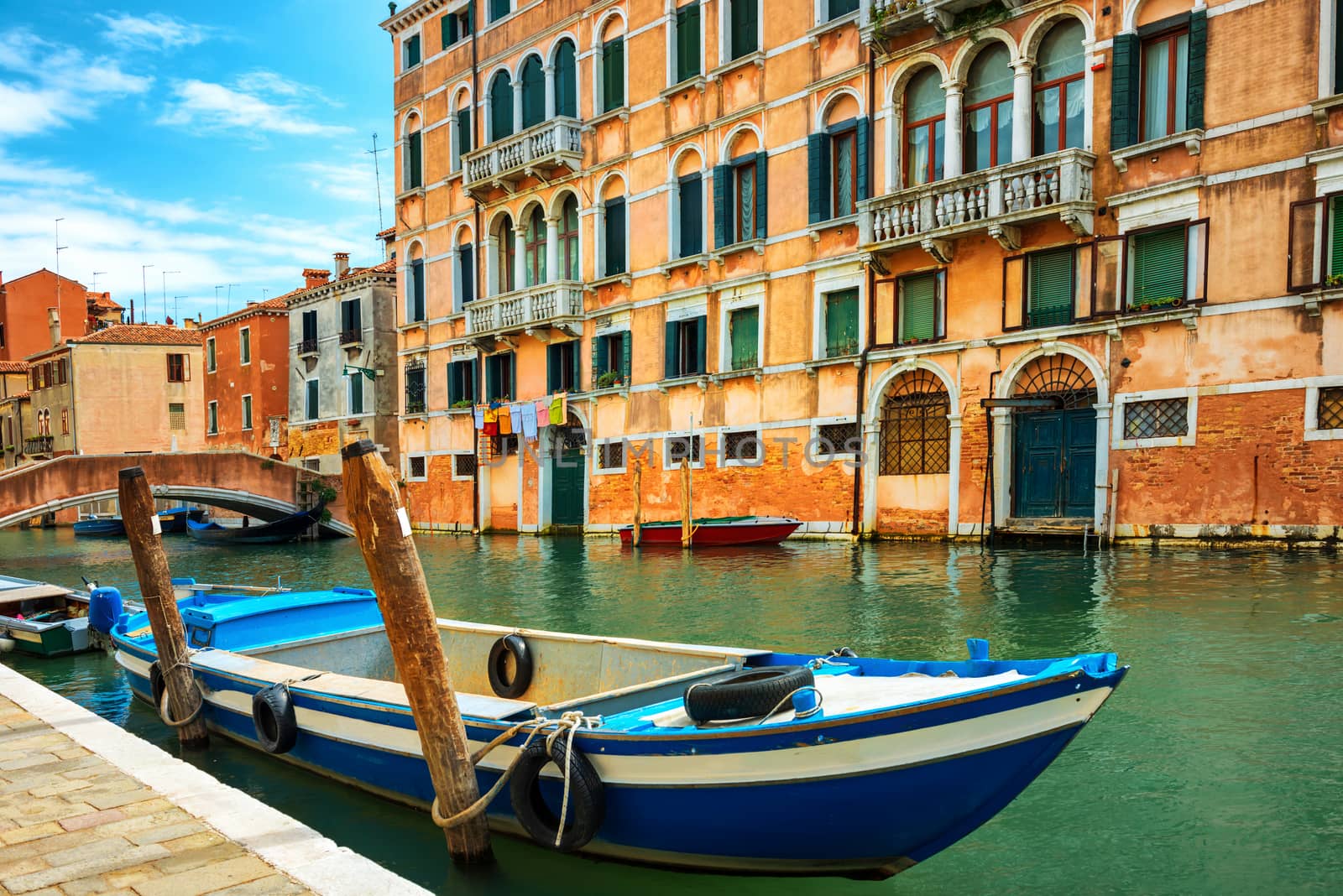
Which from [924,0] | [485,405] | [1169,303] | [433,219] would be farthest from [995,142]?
[433,219]

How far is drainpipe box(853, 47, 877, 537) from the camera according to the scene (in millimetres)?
17391

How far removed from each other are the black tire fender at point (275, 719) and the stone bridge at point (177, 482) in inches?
635

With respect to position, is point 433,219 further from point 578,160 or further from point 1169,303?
point 1169,303

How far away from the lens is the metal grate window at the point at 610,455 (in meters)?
22.3

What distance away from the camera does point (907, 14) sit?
16312 mm

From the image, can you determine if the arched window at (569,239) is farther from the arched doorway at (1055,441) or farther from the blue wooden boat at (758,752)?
the blue wooden boat at (758,752)

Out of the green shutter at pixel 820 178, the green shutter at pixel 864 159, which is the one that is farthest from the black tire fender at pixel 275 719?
the green shutter at pixel 820 178

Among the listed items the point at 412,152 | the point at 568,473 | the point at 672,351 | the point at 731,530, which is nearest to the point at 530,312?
the point at 568,473

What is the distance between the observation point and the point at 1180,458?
13820 millimetres

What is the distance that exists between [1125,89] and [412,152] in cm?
1998

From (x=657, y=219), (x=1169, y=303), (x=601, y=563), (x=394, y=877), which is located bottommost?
(x=601, y=563)

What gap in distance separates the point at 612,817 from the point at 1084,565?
10.4 metres

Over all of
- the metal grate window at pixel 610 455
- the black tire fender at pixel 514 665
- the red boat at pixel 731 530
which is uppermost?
the metal grate window at pixel 610 455

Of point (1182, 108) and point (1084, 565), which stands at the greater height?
point (1182, 108)
